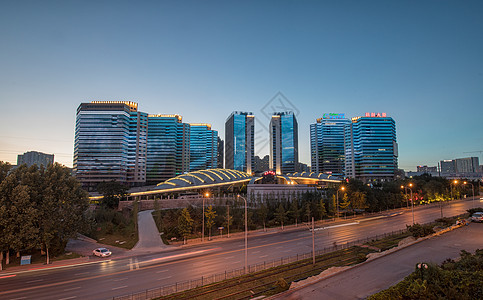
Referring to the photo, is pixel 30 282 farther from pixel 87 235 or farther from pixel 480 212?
pixel 480 212

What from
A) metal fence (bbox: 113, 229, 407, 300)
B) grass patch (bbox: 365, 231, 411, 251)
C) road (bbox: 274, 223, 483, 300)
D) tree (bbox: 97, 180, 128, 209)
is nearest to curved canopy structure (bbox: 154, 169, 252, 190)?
tree (bbox: 97, 180, 128, 209)

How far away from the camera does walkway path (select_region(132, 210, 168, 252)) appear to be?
43.5m

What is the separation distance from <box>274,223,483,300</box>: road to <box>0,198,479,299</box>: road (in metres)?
10.9

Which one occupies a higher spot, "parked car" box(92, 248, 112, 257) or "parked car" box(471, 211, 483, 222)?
"parked car" box(471, 211, 483, 222)

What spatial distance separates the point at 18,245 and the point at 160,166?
6329 inches

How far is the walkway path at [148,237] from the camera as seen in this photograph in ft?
143

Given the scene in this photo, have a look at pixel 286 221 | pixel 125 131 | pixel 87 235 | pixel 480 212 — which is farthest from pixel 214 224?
pixel 125 131

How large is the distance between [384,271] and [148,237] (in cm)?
4209

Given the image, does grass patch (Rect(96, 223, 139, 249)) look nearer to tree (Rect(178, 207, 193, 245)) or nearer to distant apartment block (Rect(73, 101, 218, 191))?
tree (Rect(178, 207, 193, 245))

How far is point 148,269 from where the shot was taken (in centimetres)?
3130

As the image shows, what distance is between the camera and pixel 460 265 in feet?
62.1

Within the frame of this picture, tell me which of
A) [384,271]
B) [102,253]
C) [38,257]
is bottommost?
[38,257]

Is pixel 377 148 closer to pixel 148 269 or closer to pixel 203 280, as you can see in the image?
pixel 203 280

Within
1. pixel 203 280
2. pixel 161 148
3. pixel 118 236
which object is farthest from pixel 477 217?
pixel 161 148
